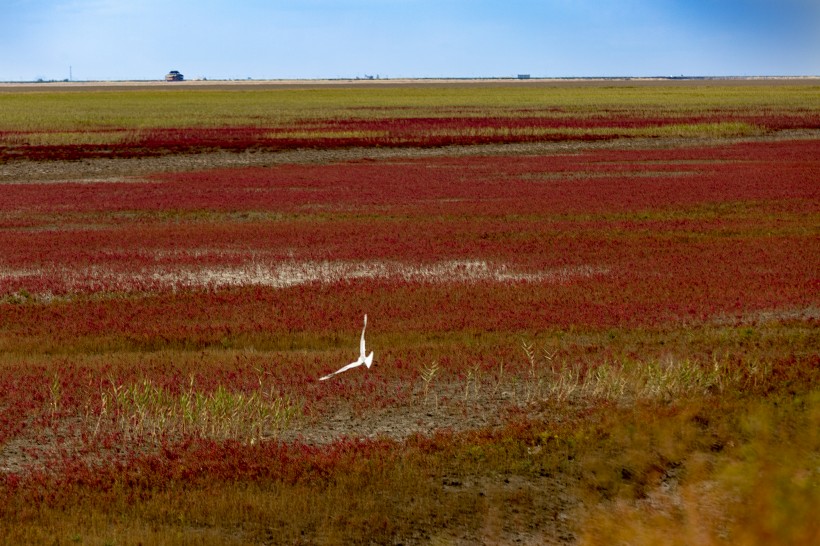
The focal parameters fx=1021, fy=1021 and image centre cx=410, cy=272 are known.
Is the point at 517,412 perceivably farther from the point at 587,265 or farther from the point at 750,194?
the point at 750,194

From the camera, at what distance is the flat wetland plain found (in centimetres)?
984

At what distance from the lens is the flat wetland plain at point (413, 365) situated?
9.84 meters

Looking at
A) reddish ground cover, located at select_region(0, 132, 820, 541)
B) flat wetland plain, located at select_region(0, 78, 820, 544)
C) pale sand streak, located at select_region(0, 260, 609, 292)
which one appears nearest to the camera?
flat wetland plain, located at select_region(0, 78, 820, 544)

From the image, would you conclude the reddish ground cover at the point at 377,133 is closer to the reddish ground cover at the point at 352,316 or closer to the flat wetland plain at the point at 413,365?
the flat wetland plain at the point at 413,365

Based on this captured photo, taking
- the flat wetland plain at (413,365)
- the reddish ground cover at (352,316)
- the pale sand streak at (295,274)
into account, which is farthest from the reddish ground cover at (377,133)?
the pale sand streak at (295,274)

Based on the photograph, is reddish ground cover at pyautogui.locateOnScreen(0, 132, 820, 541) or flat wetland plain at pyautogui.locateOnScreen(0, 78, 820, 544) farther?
reddish ground cover at pyautogui.locateOnScreen(0, 132, 820, 541)

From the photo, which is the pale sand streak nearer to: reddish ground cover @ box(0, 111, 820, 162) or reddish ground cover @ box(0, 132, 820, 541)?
reddish ground cover @ box(0, 132, 820, 541)

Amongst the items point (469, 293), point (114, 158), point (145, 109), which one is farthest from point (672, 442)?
point (145, 109)

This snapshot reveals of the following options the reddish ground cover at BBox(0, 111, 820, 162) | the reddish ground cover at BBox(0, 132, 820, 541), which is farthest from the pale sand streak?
the reddish ground cover at BBox(0, 111, 820, 162)

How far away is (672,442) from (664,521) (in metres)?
2.40

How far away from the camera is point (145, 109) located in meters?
101

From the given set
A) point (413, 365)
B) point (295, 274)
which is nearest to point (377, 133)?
point (295, 274)

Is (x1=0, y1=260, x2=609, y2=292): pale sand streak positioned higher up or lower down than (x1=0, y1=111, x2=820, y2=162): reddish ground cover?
lower down

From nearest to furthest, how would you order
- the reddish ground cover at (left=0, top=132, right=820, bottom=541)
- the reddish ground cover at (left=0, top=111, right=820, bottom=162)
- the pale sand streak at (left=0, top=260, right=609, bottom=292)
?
1. the reddish ground cover at (left=0, top=132, right=820, bottom=541)
2. the pale sand streak at (left=0, top=260, right=609, bottom=292)
3. the reddish ground cover at (left=0, top=111, right=820, bottom=162)
